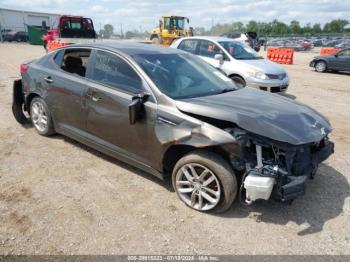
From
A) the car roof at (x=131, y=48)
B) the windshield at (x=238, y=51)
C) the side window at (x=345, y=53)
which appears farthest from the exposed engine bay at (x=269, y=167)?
the side window at (x=345, y=53)

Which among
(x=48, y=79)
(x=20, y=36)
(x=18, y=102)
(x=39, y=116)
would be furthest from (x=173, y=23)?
(x=20, y=36)

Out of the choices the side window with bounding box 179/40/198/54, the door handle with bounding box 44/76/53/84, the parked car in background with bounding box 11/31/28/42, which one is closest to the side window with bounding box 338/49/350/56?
the side window with bounding box 179/40/198/54

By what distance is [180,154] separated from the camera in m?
3.77

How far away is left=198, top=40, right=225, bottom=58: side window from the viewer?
9305mm

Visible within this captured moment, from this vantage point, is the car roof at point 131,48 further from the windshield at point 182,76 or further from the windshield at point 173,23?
the windshield at point 173,23

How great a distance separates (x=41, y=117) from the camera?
212 inches

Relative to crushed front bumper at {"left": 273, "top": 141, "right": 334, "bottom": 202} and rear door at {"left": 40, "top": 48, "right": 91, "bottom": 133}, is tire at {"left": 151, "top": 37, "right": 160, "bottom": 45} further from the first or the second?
crushed front bumper at {"left": 273, "top": 141, "right": 334, "bottom": 202}

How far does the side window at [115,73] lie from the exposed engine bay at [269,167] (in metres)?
1.31

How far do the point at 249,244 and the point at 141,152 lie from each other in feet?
5.18

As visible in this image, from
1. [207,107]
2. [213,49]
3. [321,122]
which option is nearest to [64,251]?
[207,107]

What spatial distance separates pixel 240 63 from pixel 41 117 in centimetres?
541

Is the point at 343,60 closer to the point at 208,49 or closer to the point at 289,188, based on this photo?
the point at 208,49

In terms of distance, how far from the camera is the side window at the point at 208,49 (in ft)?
30.5

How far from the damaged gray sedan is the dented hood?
1 centimetres
